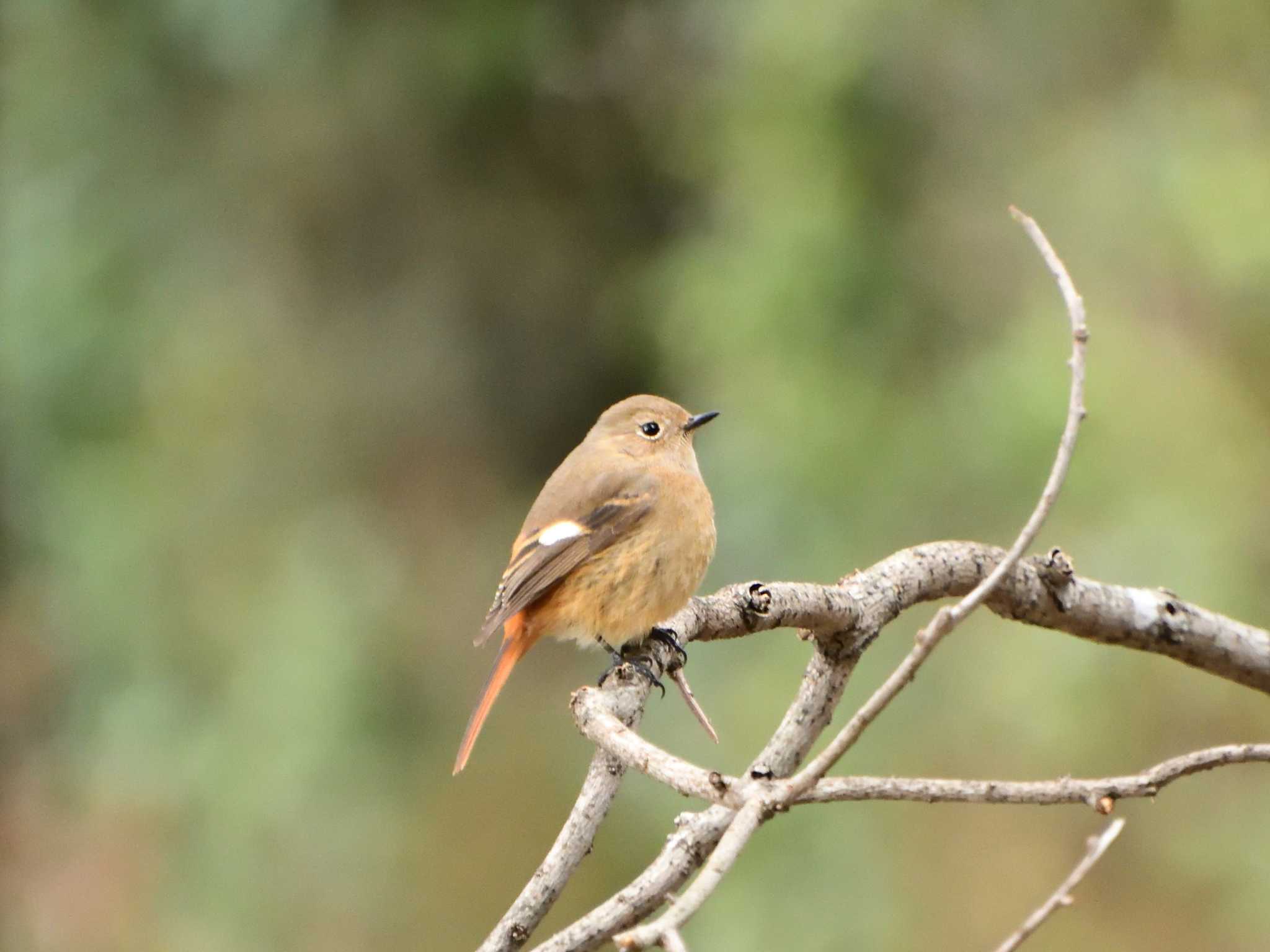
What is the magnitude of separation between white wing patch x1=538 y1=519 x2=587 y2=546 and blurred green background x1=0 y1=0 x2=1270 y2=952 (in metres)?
1.63

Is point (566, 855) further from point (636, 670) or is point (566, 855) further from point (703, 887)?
point (636, 670)

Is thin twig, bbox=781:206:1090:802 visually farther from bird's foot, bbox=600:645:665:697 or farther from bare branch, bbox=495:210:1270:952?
bird's foot, bbox=600:645:665:697

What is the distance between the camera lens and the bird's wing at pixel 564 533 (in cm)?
368

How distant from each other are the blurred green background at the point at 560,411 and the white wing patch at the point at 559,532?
1634 millimetres

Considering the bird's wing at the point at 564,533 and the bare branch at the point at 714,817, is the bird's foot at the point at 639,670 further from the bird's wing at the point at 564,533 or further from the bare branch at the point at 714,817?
the bird's wing at the point at 564,533

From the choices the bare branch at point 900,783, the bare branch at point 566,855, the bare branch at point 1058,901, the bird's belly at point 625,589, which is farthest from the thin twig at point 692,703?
the bare branch at point 1058,901

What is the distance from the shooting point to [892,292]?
5.64 meters

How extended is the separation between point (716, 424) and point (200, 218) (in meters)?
3.05

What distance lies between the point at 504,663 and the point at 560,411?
4876 millimetres

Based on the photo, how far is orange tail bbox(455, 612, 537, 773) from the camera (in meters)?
3.49

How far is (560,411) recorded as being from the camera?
8.51m

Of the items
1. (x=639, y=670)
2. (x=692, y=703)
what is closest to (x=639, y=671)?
(x=639, y=670)

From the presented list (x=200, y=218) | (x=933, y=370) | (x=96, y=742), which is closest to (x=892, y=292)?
(x=933, y=370)

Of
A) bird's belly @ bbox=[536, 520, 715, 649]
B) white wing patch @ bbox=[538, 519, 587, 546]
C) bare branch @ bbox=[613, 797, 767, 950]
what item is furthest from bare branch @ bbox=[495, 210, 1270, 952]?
white wing patch @ bbox=[538, 519, 587, 546]
